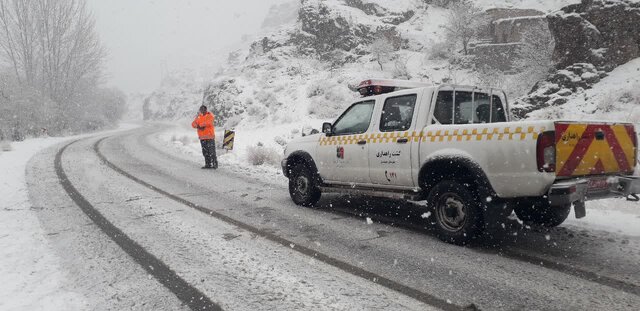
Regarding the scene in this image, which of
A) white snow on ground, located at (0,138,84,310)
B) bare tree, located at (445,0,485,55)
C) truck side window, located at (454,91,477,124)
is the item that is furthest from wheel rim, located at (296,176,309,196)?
bare tree, located at (445,0,485,55)

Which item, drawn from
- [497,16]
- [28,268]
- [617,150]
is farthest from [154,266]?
[497,16]

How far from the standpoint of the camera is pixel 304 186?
22.1ft

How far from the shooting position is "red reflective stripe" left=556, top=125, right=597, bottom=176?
12.5ft

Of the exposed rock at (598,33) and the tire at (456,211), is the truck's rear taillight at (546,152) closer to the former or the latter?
the tire at (456,211)

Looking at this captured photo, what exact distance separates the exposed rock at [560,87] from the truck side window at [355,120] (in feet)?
41.3

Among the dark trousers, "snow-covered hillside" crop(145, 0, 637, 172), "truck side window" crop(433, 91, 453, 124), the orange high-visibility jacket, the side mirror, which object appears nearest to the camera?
"truck side window" crop(433, 91, 453, 124)

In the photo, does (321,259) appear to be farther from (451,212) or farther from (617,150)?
(617,150)

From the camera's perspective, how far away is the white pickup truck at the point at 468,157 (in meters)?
3.77

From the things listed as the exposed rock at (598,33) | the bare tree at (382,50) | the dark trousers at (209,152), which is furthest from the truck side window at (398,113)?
the bare tree at (382,50)

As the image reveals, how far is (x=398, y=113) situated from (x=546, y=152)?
1.99 metres

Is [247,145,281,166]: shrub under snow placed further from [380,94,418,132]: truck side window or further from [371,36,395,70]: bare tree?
[371,36,395,70]: bare tree

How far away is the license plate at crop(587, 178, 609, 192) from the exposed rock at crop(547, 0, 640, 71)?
15226 millimetres

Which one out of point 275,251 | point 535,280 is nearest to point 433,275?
point 535,280

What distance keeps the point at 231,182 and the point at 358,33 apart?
1213 inches
